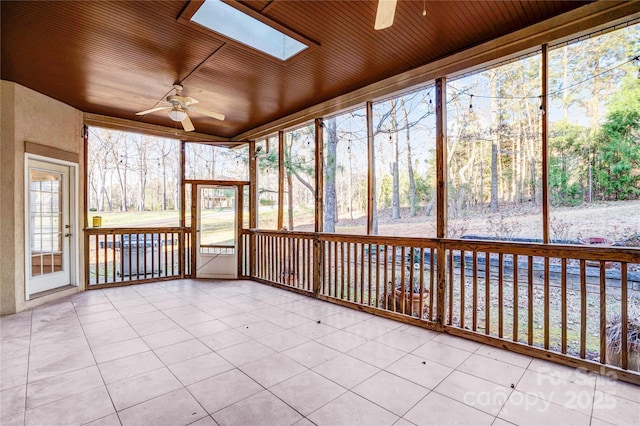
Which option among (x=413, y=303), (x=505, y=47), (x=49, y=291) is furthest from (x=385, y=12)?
(x=49, y=291)

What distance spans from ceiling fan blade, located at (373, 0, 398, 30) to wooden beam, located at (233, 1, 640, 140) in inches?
68.1

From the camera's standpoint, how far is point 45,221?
4836 mm

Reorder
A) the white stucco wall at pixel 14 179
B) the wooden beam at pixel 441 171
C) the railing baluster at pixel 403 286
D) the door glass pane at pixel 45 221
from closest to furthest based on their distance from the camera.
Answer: the wooden beam at pixel 441 171
the railing baluster at pixel 403 286
the white stucco wall at pixel 14 179
the door glass pane at pixel 45 221

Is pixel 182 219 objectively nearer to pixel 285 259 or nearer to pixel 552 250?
pixel 285 259

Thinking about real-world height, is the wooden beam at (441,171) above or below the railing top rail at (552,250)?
above

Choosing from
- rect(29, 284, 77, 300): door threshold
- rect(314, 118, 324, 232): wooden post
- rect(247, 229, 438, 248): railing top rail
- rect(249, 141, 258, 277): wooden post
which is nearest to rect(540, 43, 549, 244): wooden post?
rect(247, 229, 438, 248): railing top rail

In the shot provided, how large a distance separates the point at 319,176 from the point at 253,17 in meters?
2.59

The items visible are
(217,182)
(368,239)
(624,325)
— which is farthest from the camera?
(217,182)

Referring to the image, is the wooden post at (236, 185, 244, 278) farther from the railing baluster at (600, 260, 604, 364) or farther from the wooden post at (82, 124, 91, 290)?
the railing baluster at (600, 260, 604, 364)

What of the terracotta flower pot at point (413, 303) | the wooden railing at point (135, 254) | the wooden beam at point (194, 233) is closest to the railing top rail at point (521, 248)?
the terracotta flower pot at point (413, 303)

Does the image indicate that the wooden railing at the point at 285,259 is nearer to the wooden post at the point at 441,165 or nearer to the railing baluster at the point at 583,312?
the wooden post at the point at 441,165

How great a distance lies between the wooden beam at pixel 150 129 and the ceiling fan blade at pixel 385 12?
492 cm

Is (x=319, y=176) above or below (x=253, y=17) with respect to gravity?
below

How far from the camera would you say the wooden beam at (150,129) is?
18.1 ft
